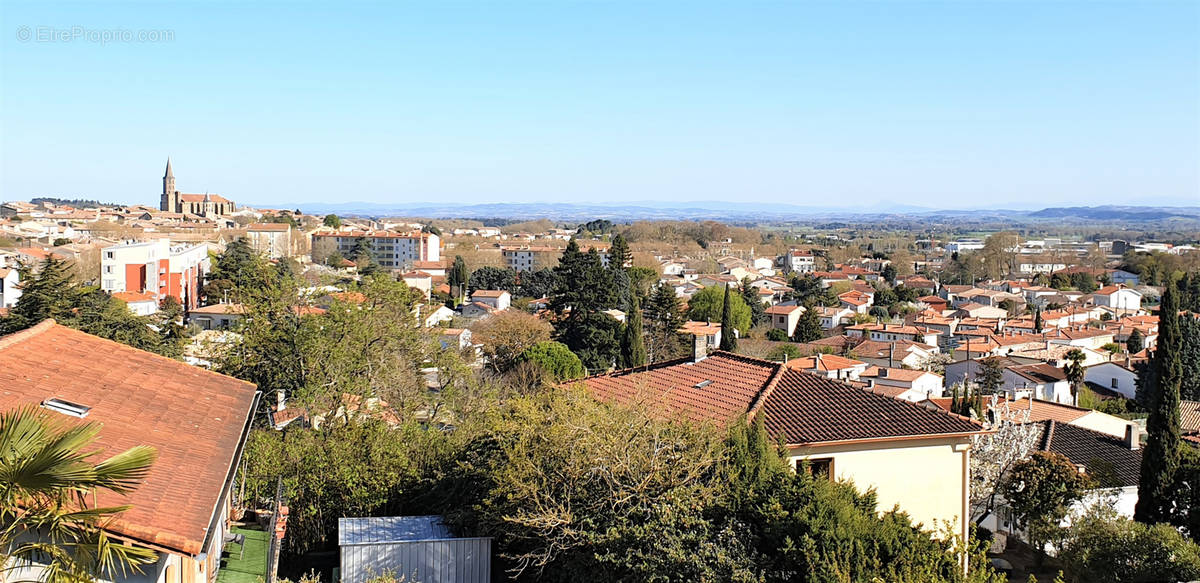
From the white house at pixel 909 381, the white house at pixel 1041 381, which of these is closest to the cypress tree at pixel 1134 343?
the white house at pixel 1041 381

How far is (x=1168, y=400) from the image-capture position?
1931 centimetres

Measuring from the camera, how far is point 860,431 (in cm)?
1325

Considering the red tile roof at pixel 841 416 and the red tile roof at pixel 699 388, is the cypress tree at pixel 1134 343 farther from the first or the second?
the red tile roof at pixel 841 416

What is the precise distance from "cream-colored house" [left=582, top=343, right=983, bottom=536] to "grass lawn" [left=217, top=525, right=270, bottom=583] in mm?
4832

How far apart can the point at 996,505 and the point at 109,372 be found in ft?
50.6

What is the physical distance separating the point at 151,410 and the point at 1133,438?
72.4 feet

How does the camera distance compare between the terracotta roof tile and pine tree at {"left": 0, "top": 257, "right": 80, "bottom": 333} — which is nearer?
the terracotta roof tile

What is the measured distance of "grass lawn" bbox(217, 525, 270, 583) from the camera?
9.70 metres

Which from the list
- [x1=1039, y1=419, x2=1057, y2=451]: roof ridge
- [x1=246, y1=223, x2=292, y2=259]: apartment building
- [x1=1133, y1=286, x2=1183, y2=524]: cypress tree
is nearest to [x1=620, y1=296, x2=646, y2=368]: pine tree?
[x1=1039, y1=419, x2=1057, y2=451]: roof ridge

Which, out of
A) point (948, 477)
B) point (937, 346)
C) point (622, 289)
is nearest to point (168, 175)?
point (622, 289)

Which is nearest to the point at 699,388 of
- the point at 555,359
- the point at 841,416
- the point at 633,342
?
the point at 841,416

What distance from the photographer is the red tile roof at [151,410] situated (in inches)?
250

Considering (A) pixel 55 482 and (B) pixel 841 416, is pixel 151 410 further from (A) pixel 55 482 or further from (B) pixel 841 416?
(B) pixel 841 416

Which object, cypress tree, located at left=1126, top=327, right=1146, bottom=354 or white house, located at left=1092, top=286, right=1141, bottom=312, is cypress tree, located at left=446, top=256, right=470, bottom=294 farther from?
white house, located at left=1092, top=286, right=1141, bottom=312
